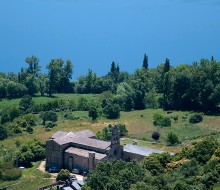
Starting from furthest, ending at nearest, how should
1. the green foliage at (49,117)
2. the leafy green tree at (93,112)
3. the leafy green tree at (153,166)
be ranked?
the leafy green tree at (93,112) < the green foliage at (49,117) < the leafy green tree at (153,166)

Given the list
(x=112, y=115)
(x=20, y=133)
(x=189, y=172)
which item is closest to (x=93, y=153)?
(x=189, y=172)

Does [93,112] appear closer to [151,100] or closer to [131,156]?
[151,100]

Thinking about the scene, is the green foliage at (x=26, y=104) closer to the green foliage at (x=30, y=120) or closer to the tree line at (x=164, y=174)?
the green foliage at (x=30, y=120)

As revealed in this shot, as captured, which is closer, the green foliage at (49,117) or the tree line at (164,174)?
the tree line at (164,174)

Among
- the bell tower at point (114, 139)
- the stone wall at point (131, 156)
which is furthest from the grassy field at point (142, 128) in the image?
the bell tower at point (114, 139)

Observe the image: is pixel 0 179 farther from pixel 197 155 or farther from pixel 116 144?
pixel 197 155

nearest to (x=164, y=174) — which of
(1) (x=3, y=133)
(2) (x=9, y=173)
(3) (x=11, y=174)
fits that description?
(3) (x=11, y=174)
